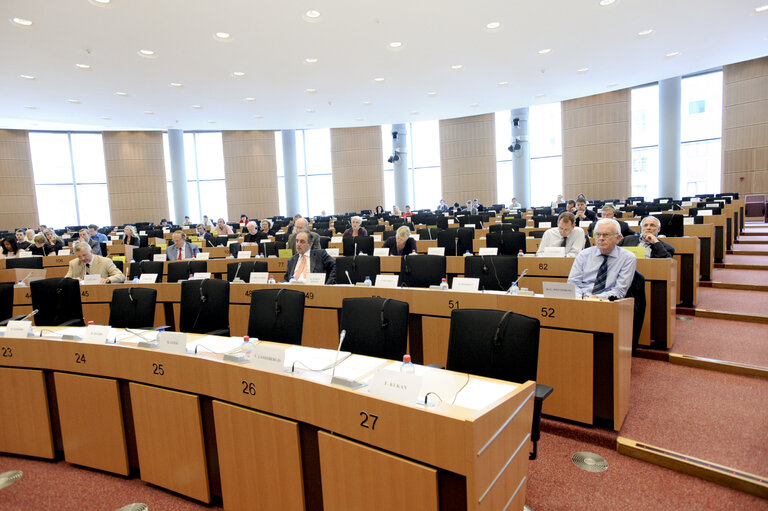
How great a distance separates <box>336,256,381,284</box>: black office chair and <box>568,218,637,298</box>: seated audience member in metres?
2.06

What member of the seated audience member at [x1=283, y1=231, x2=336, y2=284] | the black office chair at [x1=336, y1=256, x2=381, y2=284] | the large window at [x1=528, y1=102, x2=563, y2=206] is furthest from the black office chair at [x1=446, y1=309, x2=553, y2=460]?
the large window at [x1=528, y1=102, x2=563, y2=206]

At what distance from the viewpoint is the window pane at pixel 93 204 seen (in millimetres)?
16891

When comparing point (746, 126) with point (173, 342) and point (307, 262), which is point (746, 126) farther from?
point (173, 342)

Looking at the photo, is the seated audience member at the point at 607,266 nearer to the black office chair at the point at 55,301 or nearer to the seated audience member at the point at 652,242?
the seated audience member at the point at 652,242

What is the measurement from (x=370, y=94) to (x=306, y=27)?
5.05 meters

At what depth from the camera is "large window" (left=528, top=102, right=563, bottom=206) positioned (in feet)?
53.6

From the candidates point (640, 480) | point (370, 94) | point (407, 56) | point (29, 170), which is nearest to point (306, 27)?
point (407, 56)

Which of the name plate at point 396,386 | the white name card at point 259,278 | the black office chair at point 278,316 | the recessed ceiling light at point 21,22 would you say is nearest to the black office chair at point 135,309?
the white name card at point 259,278

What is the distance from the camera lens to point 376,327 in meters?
2.69

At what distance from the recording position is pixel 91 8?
6027 mm

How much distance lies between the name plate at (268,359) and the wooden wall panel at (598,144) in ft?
51.7

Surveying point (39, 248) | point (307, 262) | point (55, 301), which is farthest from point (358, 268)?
point (39, 248)

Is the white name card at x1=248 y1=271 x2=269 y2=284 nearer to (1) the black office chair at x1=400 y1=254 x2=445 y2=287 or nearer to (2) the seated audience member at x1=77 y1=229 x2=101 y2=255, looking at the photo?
(1) the black office chair at x1=400 y1=254 x2=445 y2=287

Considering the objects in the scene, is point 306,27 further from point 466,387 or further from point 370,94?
point 466,387
